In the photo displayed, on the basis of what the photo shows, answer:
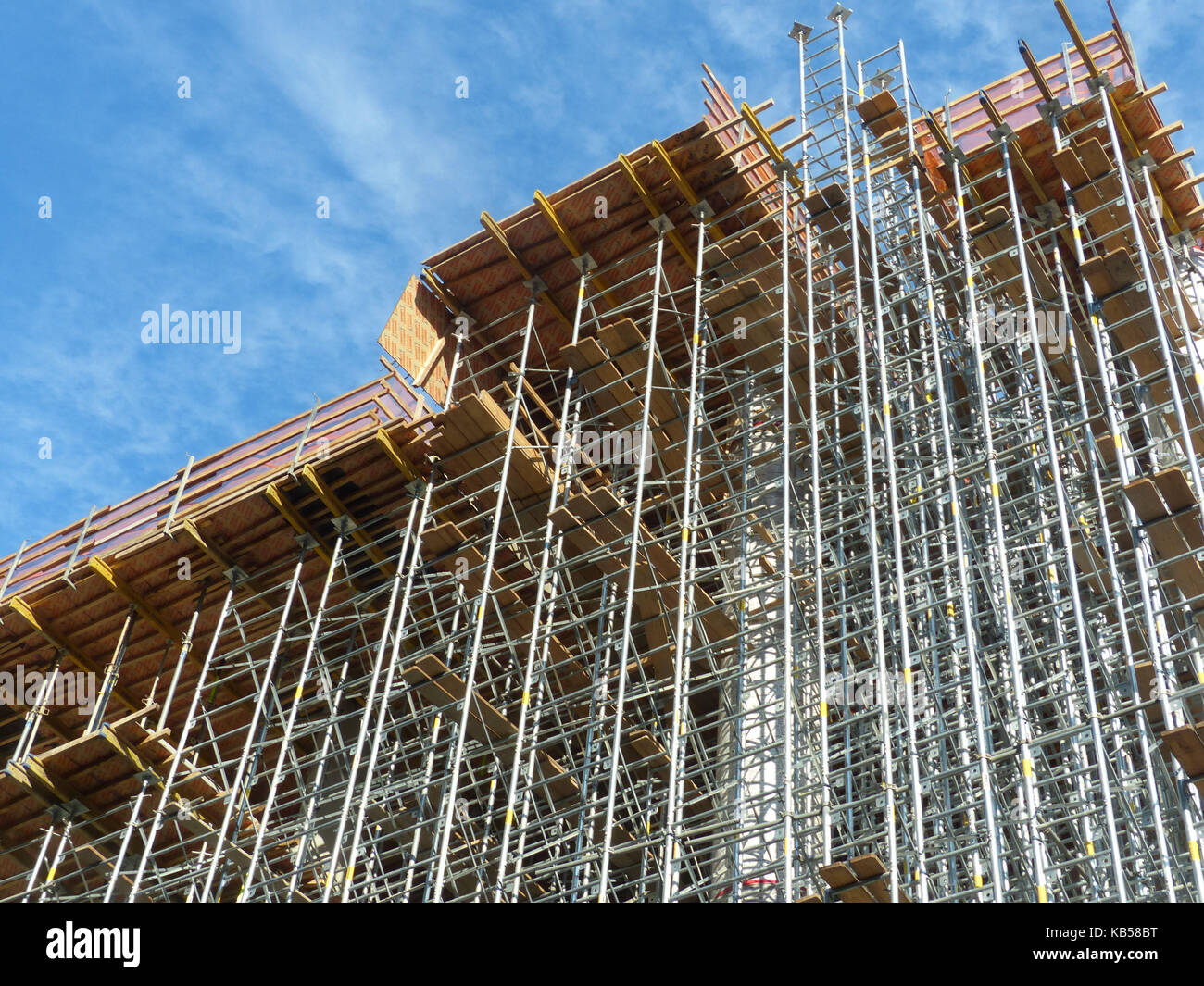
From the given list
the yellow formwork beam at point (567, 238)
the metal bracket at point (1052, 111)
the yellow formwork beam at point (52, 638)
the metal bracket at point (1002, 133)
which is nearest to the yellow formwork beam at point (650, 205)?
the yellow formwork beam at point (567, 238)

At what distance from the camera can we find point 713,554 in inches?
981

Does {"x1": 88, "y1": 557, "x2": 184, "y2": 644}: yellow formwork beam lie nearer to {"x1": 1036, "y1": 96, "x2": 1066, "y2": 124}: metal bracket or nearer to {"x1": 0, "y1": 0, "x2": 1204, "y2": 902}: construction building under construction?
{"x1": 0, "y1": 0, "x2": 1204, "y2": 902}: construction building under construction

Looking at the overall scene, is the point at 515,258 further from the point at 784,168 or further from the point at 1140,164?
the point at 1140,164

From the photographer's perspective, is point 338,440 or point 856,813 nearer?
point 856,813

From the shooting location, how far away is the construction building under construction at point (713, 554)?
18500 millimetres

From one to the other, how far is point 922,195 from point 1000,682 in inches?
384

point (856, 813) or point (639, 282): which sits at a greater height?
point (639, 282)

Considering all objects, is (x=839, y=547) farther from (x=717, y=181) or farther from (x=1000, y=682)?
(x=717, y=181)

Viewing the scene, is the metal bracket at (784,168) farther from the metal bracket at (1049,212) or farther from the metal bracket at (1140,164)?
the metal bracket at (1140,164)

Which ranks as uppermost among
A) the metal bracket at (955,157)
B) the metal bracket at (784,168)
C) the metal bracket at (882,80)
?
the metal bracket at (882,80)

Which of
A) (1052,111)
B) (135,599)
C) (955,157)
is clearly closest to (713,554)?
(955,157)

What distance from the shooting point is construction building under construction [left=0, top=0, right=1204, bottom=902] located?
18500 millimetres
